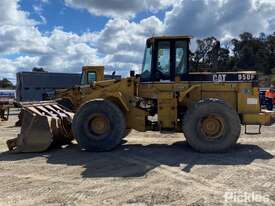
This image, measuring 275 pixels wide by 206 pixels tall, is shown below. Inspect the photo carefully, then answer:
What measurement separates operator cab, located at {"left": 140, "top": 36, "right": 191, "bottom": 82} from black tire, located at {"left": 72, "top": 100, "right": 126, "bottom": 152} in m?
1.46

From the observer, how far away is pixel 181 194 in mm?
7371

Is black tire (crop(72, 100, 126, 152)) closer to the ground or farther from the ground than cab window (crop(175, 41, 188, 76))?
closer to the ground

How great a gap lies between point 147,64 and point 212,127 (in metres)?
2.51

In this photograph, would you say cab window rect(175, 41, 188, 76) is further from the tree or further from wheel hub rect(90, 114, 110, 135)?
wheel hub rect(90, 114, 110, 135)

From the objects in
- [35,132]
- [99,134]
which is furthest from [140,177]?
[35,132]

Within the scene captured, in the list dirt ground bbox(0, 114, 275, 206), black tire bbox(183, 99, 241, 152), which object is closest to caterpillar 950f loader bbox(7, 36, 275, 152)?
black tire bbox(183, 99, 241, 152)

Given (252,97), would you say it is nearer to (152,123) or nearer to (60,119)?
(152,123)

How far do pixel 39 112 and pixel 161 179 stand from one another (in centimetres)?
492

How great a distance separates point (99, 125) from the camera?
1202 cm

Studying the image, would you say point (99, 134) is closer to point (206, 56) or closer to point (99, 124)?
point (99, 124)

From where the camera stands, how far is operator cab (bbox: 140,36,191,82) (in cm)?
1228

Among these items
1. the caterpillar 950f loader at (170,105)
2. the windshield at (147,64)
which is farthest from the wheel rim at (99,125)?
the windshield at (147,64)

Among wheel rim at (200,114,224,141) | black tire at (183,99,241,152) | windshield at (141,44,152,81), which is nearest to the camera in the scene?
black tire at (183,99,241,152)

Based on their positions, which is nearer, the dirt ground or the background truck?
the dirt ground
